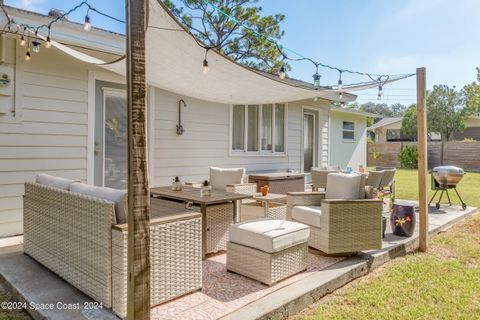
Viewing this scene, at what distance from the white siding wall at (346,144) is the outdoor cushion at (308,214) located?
8.24 metres

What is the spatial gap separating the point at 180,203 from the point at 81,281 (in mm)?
1428

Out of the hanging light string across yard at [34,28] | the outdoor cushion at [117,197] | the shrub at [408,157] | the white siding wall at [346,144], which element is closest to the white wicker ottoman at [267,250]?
the outdoor cushion at [117,197]

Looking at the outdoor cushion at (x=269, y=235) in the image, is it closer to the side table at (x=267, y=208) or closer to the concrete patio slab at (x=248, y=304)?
the concrete patio slab at (x=248, y=304)

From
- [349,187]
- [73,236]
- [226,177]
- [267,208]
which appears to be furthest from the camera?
[226,177]

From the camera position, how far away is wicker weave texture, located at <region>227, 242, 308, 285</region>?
294cm

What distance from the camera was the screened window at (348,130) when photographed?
42.5ft

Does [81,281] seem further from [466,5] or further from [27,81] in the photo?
[466,5]

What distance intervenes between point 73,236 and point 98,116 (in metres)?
2.78

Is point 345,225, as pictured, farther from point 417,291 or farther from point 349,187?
point 417,291

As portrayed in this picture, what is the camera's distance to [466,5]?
607 centimetres

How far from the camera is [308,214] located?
12.9 ft

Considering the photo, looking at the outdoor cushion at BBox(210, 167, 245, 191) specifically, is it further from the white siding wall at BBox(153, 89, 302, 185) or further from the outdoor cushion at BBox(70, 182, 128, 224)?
the outdoor cushion at BBox(70, 182, 128, 224)

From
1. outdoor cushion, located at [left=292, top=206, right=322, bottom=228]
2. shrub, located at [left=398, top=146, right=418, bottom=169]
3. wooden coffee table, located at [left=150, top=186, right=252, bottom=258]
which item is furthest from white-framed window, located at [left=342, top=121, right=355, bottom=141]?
wooden coffee table, located at [left=150, top=186, right=252, bottom=258]

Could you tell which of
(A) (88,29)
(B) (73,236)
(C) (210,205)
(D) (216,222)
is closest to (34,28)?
(A) (88,29)
